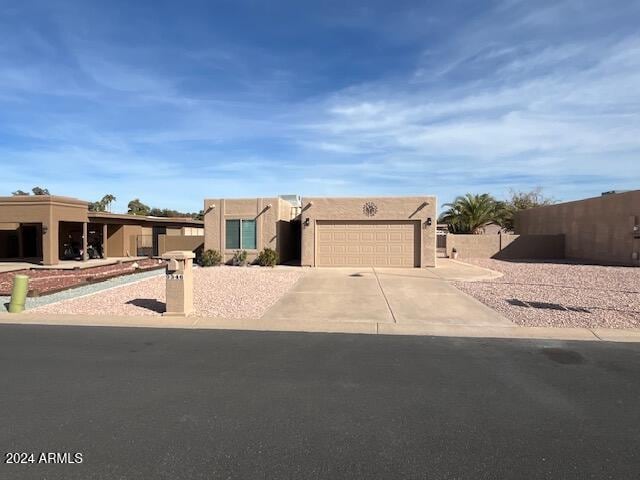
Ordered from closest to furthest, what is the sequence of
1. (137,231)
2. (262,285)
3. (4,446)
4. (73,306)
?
(4,446)
(73,306)
(262,285)
(137,231)

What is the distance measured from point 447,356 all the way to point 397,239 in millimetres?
16248

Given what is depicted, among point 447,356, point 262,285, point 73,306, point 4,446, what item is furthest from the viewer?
point 262,285

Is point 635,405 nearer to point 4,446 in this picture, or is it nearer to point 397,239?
point 4,446

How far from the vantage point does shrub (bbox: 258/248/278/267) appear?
→ 75.4ft

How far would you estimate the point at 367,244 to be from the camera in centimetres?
2328

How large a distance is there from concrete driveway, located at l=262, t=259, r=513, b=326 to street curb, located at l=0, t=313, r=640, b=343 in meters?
0.43

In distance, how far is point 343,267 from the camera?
22859mm

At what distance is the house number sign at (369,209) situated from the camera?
23.0m

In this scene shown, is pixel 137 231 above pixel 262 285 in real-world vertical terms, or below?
above

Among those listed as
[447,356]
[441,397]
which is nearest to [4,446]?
[441,397]

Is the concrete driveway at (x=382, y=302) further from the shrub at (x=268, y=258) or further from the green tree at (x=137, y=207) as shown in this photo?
the green tree at (x=137, y=207)

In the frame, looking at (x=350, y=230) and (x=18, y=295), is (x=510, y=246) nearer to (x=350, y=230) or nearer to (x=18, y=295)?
(x=350, y=230)

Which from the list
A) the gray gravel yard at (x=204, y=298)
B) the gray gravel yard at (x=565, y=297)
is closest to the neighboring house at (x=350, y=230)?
the gray gravel yard at (x=565, y=297)

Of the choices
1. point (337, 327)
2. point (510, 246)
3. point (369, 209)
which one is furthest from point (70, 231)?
point (510, 246)
